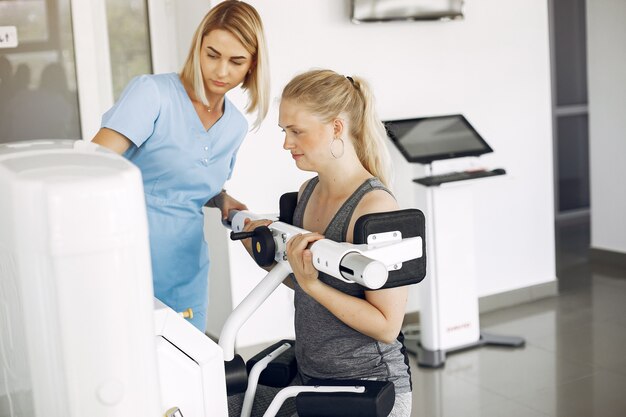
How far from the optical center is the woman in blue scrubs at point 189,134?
6.76ft

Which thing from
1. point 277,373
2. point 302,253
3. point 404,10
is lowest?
point 277,373

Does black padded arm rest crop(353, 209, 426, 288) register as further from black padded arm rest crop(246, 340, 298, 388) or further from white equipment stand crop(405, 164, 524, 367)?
white equipment stand crop(405, 164, 524, 367)

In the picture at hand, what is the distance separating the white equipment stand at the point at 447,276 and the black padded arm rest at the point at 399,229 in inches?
103

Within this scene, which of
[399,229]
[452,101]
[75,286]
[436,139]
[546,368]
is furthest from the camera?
[452,101]

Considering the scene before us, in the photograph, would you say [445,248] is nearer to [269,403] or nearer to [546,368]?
[546,368]

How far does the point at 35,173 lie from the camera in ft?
2.55

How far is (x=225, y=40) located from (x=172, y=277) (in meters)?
0.65

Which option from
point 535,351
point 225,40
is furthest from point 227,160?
point 535,351

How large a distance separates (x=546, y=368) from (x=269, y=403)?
2.38m

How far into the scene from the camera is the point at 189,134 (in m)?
2.16

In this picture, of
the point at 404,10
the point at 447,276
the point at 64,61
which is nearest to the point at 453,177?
the point at 447,276

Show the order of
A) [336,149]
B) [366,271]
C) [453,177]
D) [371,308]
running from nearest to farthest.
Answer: [366,271], [371,308], [336,149], [453,177]

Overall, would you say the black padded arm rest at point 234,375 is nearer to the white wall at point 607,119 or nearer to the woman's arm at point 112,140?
the woman's arm at point 112,140

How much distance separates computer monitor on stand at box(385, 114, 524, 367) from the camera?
394 centimetres
